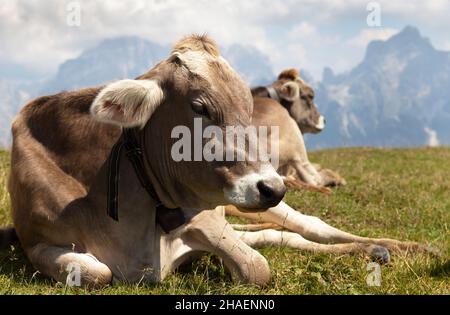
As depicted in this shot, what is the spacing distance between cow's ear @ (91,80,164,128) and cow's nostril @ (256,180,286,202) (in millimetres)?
1217

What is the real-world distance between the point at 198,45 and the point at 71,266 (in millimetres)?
2170

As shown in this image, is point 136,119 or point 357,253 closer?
point 136,119

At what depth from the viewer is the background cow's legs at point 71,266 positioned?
4436mm

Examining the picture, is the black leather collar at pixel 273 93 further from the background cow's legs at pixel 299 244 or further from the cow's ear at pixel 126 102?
the cow's ear at pixel 126 102

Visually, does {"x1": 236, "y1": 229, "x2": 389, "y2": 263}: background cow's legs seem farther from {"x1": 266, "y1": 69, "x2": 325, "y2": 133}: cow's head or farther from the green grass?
{"x1": 266, "y1": 69, "x2": 325, "y2": 133}: cow's head

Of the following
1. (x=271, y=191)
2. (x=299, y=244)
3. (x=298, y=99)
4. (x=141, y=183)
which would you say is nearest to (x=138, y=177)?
(x=141, y=183)

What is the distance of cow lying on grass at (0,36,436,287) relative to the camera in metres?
4.36

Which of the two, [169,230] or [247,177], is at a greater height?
[247,177]

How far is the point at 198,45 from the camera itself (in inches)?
190

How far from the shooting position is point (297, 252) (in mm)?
6055

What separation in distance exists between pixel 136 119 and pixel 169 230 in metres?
1.06

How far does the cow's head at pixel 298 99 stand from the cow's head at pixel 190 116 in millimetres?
10129
